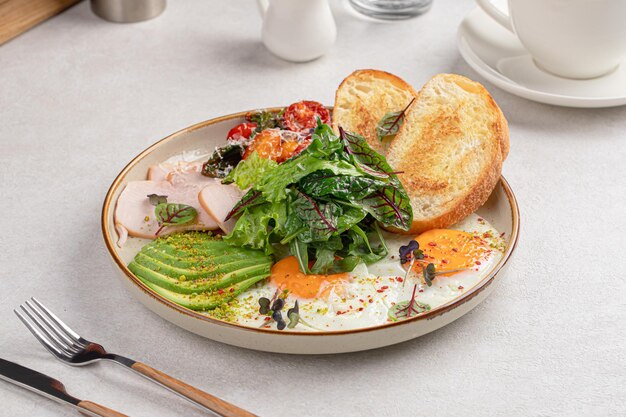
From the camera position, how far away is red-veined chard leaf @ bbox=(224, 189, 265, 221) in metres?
2.34

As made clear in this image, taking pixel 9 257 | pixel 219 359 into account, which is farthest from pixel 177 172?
pixel 219 359

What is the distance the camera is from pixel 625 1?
119 inches

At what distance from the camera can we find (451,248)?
91.3 inches

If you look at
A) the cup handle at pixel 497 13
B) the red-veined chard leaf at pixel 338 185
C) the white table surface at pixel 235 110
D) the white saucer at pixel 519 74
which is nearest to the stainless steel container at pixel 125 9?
the white table surface at pixel 235 110

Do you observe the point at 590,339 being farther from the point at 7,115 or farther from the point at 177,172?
the point at 7,115

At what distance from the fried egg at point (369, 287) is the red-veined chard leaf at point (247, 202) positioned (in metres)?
0.19

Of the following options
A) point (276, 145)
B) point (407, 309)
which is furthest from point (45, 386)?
point (276, 145)

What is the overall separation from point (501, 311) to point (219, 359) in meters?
0.82

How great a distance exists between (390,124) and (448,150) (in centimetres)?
24

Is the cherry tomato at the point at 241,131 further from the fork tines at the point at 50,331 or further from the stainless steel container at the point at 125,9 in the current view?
the stainless steel container at the point at 125,9

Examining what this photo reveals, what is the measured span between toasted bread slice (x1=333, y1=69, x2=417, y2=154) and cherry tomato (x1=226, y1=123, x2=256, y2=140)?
0.97 feet

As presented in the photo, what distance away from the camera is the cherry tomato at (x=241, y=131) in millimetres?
2746

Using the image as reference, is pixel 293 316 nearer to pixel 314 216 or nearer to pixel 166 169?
pixel 314 216

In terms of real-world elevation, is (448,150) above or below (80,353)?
above
